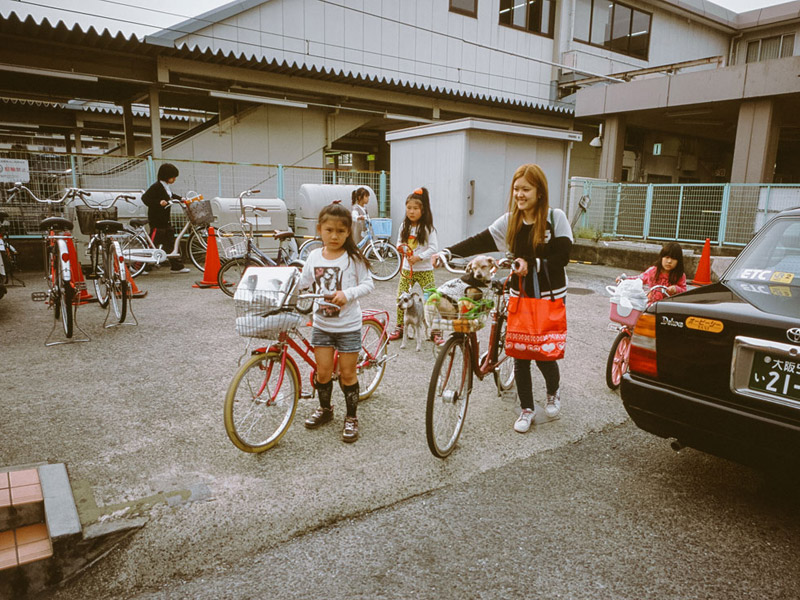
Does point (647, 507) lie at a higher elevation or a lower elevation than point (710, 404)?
lower

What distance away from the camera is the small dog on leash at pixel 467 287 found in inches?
126

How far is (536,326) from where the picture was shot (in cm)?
349

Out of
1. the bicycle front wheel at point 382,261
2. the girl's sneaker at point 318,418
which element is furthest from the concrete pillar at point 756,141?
the girl's sneaker at point 318,418

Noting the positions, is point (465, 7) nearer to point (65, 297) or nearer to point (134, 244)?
point (134, 244)

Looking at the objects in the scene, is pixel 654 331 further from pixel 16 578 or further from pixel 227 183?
pixel 227 183

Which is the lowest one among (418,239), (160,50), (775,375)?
(775,375)

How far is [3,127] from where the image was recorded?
1969 cm

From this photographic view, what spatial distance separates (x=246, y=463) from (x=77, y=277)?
4.81 m

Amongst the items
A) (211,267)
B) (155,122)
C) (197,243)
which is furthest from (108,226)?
(155,122)

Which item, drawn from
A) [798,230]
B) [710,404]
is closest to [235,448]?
[710,404]

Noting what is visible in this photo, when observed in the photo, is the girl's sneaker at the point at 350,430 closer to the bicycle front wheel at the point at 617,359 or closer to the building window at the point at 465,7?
the bicycle front wheel at the point at 617,359

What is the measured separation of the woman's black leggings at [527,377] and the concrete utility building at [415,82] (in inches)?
271

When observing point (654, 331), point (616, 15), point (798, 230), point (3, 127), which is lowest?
point (654, 331)

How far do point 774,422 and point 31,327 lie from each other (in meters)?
6.71
